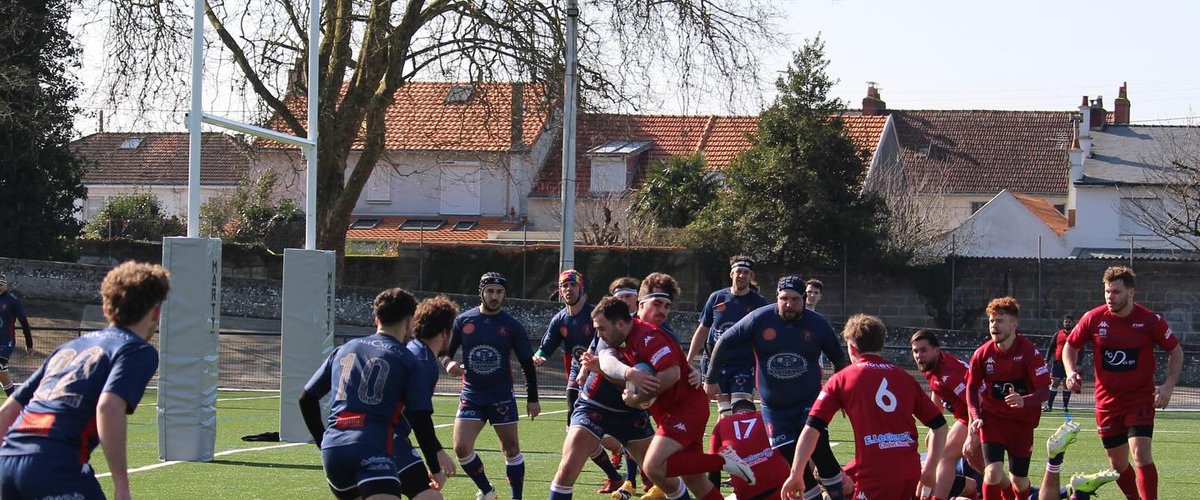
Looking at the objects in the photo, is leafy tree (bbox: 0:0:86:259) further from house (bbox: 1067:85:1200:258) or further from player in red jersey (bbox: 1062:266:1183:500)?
house (bbox: 1067:85:1200:258)

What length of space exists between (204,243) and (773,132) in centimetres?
2206

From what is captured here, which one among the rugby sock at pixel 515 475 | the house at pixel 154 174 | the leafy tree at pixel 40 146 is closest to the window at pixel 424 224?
the house at pixel 154 174

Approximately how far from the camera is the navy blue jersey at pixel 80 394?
551cm

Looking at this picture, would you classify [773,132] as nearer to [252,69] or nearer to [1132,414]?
[252,69]

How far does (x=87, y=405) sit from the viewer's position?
5.55 meters

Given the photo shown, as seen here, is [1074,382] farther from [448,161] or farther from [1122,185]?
[1122,185]

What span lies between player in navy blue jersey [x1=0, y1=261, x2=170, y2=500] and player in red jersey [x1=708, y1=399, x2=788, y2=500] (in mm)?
4536

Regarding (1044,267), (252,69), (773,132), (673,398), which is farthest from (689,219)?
(673,398)

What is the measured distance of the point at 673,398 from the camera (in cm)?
868

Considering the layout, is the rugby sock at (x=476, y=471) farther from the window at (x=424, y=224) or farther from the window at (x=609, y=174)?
the window at (x=424, y=224)

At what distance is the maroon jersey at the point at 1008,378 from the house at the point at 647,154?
33.1m

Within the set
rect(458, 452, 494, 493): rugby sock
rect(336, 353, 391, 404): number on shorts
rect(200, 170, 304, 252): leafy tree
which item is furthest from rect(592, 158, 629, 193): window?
rect(336, 353, 391, 404): number on shorts

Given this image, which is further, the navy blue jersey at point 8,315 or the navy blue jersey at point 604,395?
the navy blue jersey at point 8,315

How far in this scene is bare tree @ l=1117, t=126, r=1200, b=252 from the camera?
39.3 m
